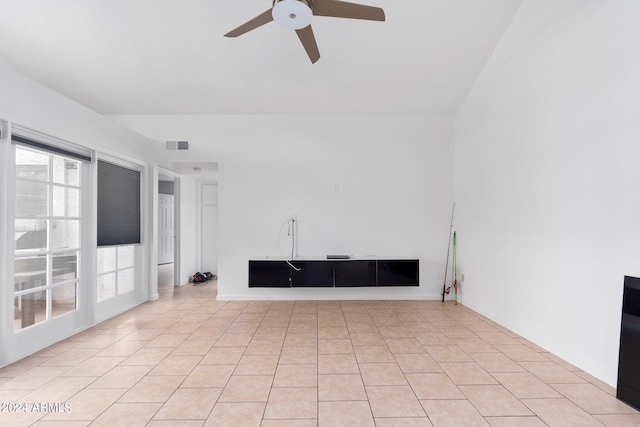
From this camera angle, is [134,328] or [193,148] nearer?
[134,328]

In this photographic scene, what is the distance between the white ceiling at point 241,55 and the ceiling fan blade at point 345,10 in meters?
1.03

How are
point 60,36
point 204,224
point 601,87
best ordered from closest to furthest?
point 601,87 < point 60,36 < point 204,224

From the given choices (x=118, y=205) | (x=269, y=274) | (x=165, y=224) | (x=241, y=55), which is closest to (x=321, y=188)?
(x=269, y=274)

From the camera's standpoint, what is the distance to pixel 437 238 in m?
5.01

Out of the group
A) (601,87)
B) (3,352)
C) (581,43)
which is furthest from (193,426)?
(581,43)

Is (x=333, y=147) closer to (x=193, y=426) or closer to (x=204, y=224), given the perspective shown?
(x=204, y=224)

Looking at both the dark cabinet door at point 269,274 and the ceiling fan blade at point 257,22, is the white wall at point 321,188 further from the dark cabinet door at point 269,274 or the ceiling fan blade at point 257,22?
the ceiling fan blade at point 257,22

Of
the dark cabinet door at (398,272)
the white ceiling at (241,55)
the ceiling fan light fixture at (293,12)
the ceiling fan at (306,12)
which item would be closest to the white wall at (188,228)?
the white ceiling at (241,55)

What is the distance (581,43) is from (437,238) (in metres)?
3.01

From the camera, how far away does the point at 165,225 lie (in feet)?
28.1

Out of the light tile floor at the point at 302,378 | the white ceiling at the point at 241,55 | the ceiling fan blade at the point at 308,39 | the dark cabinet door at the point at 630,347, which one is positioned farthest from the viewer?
the white ceiling at the point at 241,55

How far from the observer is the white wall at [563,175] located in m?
2.33

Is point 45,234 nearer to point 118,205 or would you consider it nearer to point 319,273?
point 118,205

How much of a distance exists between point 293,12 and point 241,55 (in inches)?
Result: 73.4
